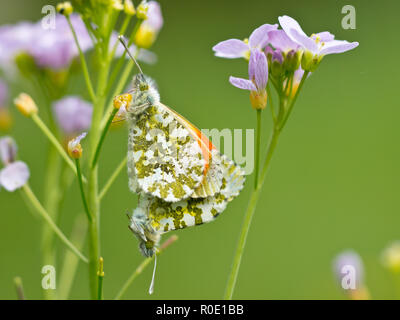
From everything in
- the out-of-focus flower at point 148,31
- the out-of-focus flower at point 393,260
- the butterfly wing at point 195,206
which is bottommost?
the out-of-focus flower at point 393,260

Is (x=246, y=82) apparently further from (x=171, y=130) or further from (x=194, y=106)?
(x=194, y=106)

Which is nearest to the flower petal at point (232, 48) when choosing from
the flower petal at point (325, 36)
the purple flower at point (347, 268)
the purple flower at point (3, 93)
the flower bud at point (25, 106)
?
the flower petal at point (325, 36)

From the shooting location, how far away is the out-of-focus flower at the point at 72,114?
1.03 metres

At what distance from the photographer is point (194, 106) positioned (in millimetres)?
3043

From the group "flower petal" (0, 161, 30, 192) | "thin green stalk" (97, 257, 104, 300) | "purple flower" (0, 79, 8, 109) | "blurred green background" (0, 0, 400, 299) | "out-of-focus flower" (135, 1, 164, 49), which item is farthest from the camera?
"blurred green background" (0, 0, 400, 299)

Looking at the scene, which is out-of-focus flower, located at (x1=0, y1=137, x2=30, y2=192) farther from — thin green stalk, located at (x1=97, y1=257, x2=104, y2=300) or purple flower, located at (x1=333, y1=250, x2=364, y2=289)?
purple flower, located at (x1=333, y1=250, x2=364, y2=289)

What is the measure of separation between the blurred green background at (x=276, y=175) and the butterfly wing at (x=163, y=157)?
688mm

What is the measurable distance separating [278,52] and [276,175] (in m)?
1.96

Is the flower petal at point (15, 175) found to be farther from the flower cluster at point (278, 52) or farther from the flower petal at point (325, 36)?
the flower petal at point (325, 36)

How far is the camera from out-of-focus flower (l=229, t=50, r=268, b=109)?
2.42 ft

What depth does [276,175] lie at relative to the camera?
2.71 metres

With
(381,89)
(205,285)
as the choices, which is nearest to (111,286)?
(205,285)

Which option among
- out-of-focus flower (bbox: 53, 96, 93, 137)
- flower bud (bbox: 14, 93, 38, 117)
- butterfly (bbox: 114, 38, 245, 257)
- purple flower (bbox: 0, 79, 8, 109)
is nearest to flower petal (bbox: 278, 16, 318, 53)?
butterfly (bbox: 114, 38, 245, 257)

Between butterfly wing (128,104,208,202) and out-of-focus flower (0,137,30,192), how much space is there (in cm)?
17
